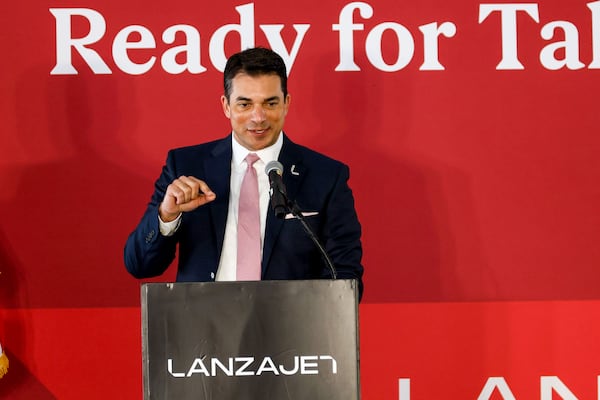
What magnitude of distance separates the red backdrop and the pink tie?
0.74 meters

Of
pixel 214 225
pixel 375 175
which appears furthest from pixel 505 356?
pixel 214 225

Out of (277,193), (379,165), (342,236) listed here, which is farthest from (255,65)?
(379,165)

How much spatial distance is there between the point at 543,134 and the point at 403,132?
1.66ft

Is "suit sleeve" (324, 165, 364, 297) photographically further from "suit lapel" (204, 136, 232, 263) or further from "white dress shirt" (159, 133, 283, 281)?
"suit lapel" (204, 136, 232, 263)

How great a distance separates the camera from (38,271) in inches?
130

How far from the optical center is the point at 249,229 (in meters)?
2.55

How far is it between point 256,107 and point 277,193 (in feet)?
2.00

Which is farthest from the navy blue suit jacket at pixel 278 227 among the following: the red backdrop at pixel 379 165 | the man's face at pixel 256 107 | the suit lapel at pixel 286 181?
the red backdrop at pixel 379 165

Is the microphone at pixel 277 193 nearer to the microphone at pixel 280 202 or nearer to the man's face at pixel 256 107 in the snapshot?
the microphone at pixel 280 202

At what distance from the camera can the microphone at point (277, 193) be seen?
196 centimetres

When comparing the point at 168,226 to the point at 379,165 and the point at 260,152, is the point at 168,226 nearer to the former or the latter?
the point at 260,152

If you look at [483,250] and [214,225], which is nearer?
[214,225]

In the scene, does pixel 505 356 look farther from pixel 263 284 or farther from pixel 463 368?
pixel 263 284

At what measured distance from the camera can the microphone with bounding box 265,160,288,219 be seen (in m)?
1.96
